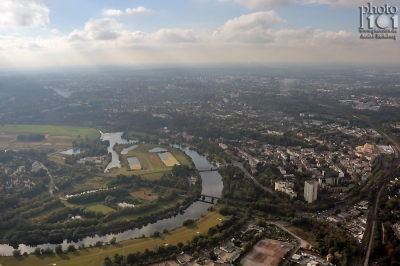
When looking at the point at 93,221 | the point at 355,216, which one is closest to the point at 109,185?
the point at 93,221

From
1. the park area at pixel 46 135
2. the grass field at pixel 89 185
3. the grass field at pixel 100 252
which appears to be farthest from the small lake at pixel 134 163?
the grass field at pixel 100 252

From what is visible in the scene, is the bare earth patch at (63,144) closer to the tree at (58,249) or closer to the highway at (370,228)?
the tree at (58,249)

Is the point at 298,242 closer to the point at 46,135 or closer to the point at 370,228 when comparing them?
the point at 370,228

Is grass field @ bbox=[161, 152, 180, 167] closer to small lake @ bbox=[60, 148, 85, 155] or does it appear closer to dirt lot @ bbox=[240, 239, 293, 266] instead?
small lake @ bbox=[60, 148, 85, 155]

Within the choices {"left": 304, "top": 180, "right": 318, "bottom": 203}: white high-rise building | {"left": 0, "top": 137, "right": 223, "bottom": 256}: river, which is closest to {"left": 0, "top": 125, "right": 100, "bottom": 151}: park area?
{"left": 0, "top": 137, "right": 223, "bottom": 256}: river

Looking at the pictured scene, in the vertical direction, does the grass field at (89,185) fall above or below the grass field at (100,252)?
above
